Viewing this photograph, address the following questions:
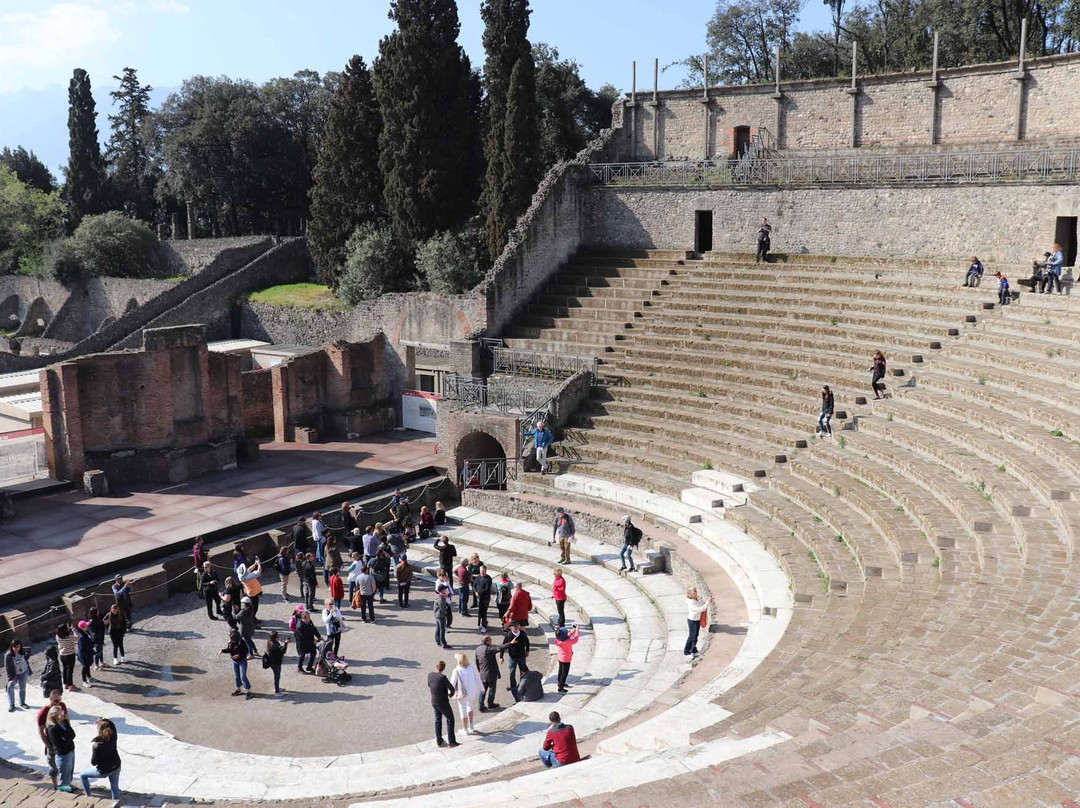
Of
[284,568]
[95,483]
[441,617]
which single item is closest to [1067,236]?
[441,617]

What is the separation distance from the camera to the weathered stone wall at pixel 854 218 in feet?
74.3

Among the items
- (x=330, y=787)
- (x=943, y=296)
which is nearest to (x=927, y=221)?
(x=943, y=296)

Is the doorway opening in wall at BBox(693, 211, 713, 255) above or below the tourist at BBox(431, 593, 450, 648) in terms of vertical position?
above

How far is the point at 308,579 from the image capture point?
55.9ft

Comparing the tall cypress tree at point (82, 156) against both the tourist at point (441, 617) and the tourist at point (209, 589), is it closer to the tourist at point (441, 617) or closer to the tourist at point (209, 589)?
the tourist at point (209, 589)

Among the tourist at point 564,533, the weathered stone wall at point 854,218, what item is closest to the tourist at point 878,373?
the weathered stone wall at point 854,218

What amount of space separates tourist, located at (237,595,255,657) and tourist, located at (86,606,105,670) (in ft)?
6.93

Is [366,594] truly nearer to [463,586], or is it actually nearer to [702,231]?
[463,586]

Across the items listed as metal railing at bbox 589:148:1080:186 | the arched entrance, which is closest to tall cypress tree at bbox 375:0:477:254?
metal railing at bbox 589:148:1080:186

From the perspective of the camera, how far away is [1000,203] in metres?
23.0

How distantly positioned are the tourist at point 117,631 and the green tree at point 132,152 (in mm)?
44313

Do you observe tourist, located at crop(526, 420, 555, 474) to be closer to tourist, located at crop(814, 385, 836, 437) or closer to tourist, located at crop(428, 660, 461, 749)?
tourist, located at crop(814, 385, 836, 437)

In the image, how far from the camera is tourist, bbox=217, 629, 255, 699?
540 inches

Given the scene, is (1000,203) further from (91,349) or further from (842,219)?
(91,349)
